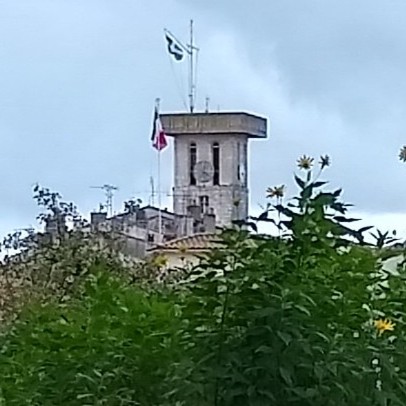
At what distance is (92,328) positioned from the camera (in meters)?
3.98

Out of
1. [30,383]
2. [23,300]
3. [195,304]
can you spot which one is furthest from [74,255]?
[195,304]

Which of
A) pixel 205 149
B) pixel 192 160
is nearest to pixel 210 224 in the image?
pixel 192 160

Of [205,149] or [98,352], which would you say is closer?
[98,352]

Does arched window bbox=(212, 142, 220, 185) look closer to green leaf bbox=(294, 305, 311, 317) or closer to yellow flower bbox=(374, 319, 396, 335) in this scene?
yellow flower bbox=(374, 319, 396, 335)

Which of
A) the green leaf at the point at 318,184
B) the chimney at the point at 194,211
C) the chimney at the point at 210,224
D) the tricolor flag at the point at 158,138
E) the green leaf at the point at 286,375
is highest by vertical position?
the tricolor flag at the point at 158,138

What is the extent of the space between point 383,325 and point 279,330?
39 centimetres

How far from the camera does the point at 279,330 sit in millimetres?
3057

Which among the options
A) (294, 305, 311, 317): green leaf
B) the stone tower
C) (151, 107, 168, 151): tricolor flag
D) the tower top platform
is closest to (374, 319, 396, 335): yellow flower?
(294, 305, 311, 317): green leaf

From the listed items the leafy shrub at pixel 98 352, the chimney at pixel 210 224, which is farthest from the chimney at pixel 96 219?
the leafy shrub at pixel 98 352

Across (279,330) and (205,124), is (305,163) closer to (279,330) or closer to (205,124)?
(279,330)

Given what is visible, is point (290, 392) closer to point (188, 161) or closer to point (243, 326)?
point (243, 326)

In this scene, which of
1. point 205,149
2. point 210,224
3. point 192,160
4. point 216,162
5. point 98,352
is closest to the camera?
point 98,352

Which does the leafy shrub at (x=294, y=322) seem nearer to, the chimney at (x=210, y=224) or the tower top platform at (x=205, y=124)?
the chimney at (x=210, y=224)

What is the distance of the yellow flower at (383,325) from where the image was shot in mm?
3316
